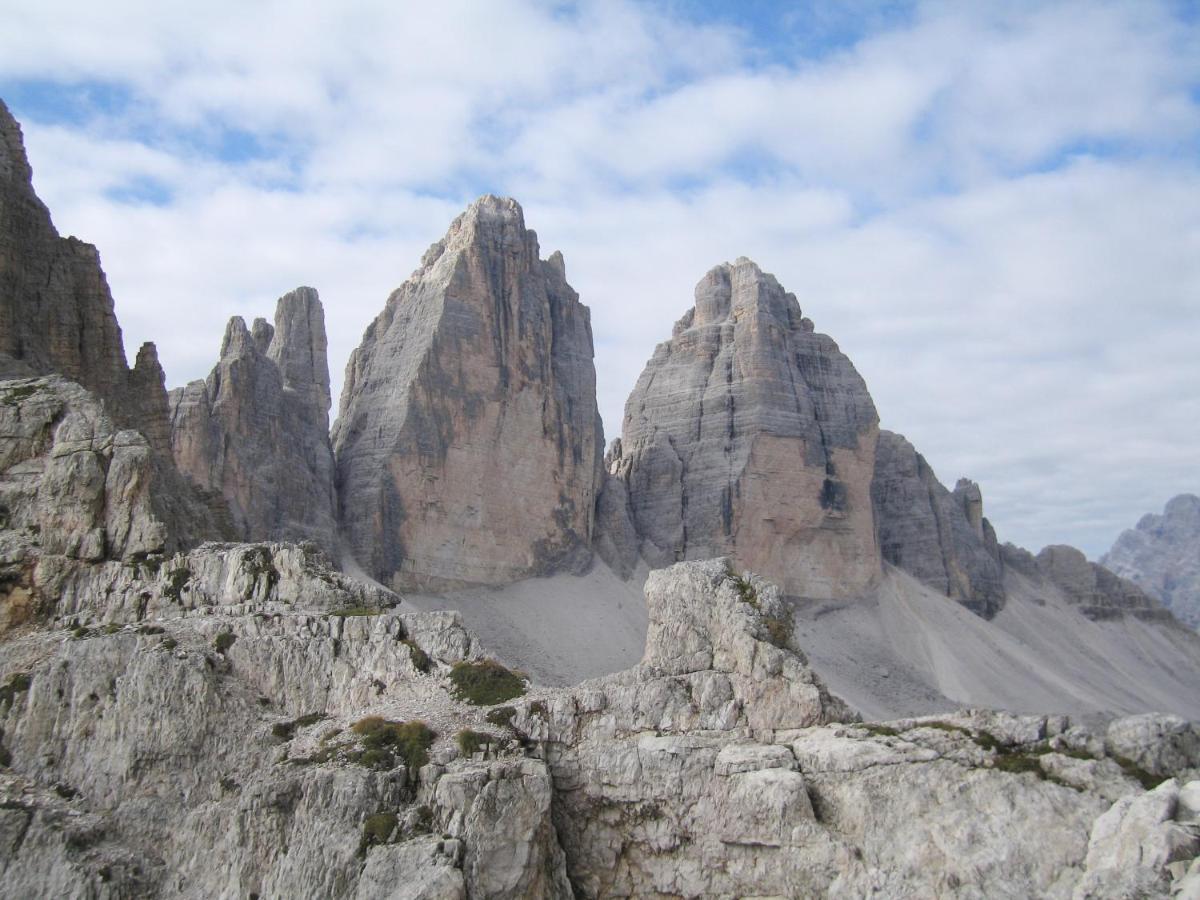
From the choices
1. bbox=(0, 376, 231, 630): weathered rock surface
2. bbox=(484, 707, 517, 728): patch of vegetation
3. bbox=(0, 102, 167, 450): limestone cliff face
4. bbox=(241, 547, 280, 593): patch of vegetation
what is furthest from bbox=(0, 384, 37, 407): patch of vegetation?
bbox=(484, 707, 517, 728): patch of vegetation

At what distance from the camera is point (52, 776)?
34.7 m

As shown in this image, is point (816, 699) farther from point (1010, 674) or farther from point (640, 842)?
point (1010, 674)

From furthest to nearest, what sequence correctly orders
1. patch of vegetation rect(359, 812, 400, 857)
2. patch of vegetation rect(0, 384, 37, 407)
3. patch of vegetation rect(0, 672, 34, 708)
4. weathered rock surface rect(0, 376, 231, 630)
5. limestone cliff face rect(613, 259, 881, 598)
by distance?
limestone cliff face rect(613, 259, 881, 598) < patch of vegetation rect(0, 384, 37, 407) < weathered rock surface rect(0, 376, 231, 630) < patch of vegetation rect(0, 672, 34, 708) < patch of vegetation rect(359, 812, 400, 857)

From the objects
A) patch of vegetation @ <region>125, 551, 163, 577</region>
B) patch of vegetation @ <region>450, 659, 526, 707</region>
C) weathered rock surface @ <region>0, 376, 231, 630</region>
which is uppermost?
weathered rock surface @ <region>0, 376, 231, 630</region>

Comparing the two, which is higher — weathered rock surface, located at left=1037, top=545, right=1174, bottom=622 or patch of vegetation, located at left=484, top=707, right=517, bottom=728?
weathered rock surface, located at left=1037, top=545, right=1174, bottom=622

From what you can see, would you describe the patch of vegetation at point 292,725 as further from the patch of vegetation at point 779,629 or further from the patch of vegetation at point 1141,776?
the patch of vegetation at point 1141,776

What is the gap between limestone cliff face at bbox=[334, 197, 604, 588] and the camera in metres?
94.2

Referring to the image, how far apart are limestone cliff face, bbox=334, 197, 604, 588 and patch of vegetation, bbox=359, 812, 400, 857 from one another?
6044cm

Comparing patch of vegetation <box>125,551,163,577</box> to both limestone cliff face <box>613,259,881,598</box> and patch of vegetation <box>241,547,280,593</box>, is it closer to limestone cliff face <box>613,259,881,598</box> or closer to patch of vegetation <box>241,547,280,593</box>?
patch of vegetation <box>241,547,280,593</box>

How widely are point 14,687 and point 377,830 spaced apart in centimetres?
1253

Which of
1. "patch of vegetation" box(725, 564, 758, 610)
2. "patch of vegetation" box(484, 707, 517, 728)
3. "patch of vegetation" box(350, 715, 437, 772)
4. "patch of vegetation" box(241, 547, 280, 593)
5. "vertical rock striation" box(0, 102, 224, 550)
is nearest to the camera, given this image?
"patch of vegetation" box(350, 715, 437, 772)

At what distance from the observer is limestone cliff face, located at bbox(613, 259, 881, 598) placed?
112 meters

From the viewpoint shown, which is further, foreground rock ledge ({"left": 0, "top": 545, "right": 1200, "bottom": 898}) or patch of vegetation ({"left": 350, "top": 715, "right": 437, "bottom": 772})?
patch of vegetation ({"left": 350, "top": 715, "right": 437, "bottom": 772})

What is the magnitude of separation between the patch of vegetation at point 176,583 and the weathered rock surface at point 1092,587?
122631 millimetres
